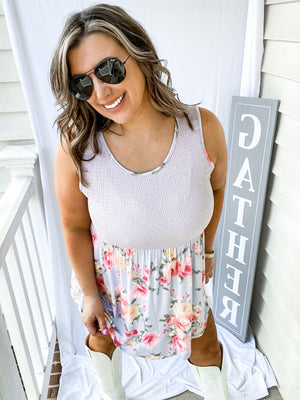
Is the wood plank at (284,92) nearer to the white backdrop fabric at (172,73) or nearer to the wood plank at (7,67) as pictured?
the white backdrop fabric at (172,73)

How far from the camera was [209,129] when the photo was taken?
1.19 m

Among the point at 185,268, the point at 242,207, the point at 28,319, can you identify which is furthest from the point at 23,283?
the point at 242,207

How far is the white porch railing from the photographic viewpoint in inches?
50.5

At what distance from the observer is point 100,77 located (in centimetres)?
99

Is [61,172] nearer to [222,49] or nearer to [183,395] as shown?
[222,49]

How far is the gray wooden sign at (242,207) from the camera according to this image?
169cm

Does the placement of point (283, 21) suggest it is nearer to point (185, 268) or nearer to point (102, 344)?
point (185, 268)

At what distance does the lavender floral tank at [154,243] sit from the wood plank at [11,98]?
2.85 ft

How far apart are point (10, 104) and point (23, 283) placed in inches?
34.4

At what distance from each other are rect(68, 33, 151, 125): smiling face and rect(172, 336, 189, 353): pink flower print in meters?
0.88

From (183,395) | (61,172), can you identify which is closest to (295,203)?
(61,172)

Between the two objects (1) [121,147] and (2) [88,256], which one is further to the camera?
(2) [88,256]

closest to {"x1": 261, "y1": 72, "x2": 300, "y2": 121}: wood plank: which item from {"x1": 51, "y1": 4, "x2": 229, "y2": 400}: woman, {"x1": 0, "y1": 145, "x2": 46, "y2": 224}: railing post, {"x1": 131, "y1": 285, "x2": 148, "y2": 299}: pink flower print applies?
{"x1": 51, "y1": 4, "x2": 229, "y2": 400}: woman

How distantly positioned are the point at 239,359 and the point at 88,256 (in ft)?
4.01
